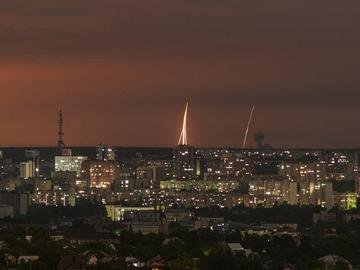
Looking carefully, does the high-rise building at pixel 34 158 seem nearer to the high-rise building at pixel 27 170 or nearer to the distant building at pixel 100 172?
the high-rise building at pixel 27 170

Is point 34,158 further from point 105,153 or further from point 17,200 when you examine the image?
point 17,200

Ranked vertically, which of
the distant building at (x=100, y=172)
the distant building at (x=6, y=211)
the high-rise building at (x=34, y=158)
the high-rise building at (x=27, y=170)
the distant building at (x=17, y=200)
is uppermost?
the high-rise building at (x=34, y=158)

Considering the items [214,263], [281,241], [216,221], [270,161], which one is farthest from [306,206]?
[214,263]

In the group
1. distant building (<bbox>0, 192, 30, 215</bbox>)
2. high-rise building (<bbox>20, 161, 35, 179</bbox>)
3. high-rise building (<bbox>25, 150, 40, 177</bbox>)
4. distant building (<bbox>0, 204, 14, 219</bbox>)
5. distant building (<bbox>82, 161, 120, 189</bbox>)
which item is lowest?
distant building (<bbox>0, 204, 14, 219</bbox>)

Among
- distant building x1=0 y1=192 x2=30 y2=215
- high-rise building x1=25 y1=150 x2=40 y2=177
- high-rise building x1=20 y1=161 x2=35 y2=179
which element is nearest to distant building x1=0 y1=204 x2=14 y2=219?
distant building x1=0 y1=192 x2=30 y2=215

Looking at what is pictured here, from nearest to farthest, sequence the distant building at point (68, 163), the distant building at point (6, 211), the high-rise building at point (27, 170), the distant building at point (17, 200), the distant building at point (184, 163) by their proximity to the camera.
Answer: the distant building at point (6, 211) → the distant building at point (17, 200) → the distant building at point (184, 163) → the high-rise building at point (27, 170) → the distant building at point (68, 163)

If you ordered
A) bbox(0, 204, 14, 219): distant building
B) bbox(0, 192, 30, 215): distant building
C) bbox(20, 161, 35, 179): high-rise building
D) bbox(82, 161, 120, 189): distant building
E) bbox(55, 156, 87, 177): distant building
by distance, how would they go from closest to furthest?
bbox(0, 204, 14, 219): distant building
bbox(0, 192, 30, 215): distant building
bbox(82, 161, 120, 189): distant building
bbox(20, 161, 35, 179): high-rise building
bbox(55, 156, 87, 177): distant building

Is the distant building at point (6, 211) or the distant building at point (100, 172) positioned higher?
the distant building at point (100, 172)

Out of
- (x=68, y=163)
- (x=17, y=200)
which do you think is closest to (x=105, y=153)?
(x=68, y=163)

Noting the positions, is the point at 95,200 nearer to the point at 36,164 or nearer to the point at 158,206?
the point at 158,206

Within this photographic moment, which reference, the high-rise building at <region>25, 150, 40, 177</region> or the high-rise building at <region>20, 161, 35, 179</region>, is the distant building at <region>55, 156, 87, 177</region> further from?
the high-rise building at <region>20, 161, 35, 179</region>

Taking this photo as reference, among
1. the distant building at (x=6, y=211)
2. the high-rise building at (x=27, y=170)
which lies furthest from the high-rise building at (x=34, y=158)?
the distant building at (x=6, y=211)
